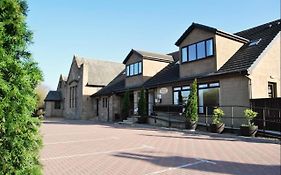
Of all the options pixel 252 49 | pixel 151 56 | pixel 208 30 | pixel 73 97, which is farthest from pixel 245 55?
pixel 73 97

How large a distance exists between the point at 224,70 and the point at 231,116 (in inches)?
126

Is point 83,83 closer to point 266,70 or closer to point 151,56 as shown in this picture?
point 151,56

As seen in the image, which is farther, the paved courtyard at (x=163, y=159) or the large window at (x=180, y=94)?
the large window at (x=180, y=94)

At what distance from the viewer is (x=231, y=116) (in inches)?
694

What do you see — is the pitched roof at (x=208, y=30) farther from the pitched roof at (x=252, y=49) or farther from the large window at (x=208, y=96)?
the large window at (x=208, y=96)

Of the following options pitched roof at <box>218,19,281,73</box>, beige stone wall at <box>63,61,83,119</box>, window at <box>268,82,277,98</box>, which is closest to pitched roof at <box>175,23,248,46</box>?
pitched roof at <box>218,19,281,73</box>

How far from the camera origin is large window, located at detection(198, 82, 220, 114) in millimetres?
19055

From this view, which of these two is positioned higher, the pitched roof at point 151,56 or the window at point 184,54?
the pitched roof at point 151,56

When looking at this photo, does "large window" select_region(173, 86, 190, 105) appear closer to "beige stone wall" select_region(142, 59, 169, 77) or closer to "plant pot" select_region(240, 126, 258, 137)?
"beige stone wall" select_region(142, 59, 169, 77)

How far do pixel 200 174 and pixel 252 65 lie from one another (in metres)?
11.7

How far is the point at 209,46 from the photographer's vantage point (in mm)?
20266

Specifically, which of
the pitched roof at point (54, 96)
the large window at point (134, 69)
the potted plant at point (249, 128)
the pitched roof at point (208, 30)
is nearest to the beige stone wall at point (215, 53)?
the pitched roof at point (208, 30)

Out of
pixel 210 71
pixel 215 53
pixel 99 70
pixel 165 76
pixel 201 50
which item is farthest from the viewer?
pixel 99 70

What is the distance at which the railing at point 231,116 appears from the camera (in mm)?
15328
